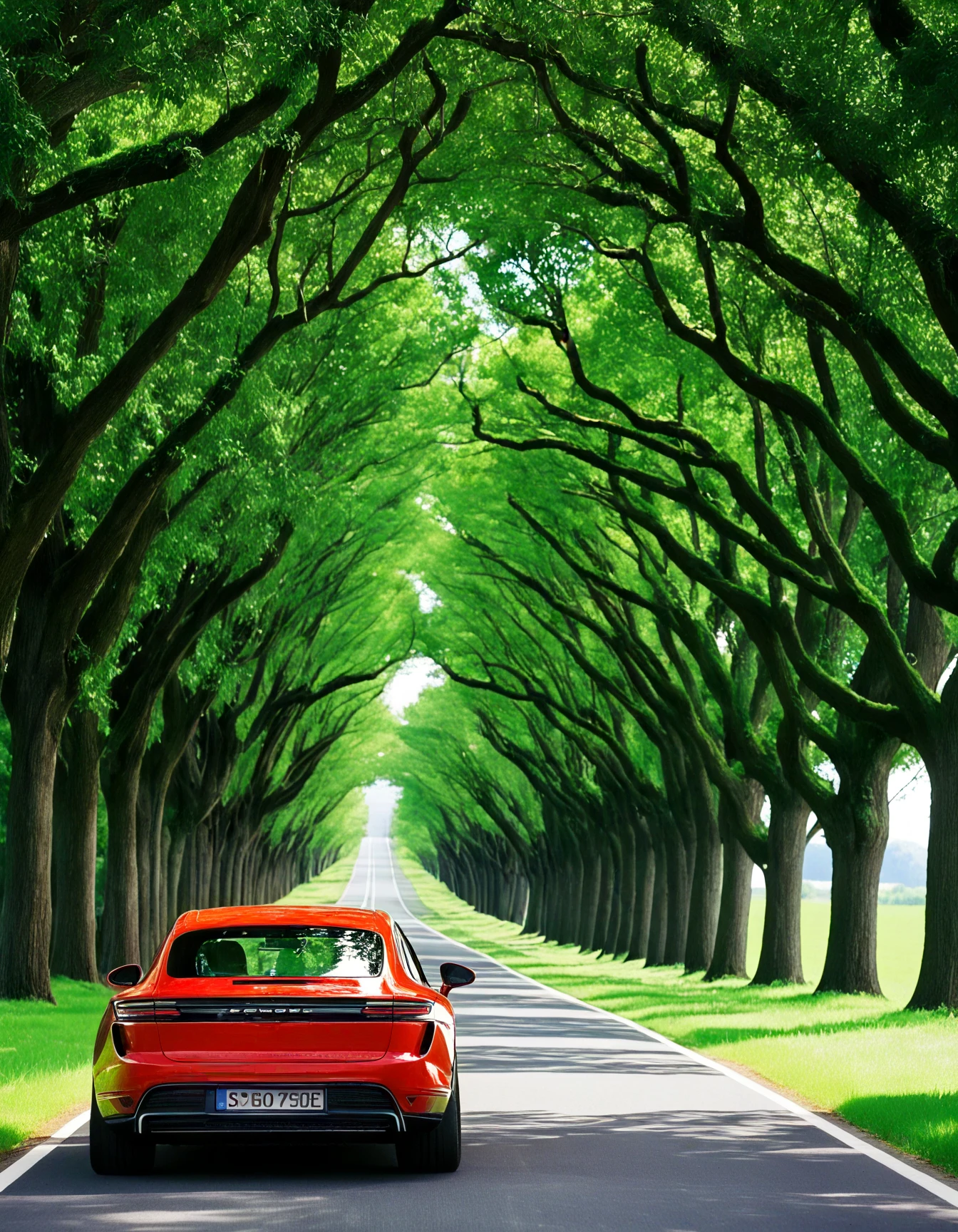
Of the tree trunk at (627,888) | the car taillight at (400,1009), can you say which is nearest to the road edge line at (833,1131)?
the car taillight at (400,1009)

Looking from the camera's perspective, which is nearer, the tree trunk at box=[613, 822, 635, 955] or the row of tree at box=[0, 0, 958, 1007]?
the row of tree at box=[0, 0, 958, 1007]

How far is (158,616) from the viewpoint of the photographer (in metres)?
25.0

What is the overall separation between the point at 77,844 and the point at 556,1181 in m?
17.0

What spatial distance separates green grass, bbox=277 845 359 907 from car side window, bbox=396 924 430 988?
4857 centimetres

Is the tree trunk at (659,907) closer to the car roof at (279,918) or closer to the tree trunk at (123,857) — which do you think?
the tree trunk at (123,857)

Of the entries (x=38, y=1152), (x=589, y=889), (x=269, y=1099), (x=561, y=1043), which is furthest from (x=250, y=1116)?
(x=589, y=889)

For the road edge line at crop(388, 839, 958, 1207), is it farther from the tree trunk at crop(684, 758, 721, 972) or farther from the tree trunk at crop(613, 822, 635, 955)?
the tree trunk at crop(613, 822, 635, 955)

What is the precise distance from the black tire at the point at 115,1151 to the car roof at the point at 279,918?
Result: 1.06 metres

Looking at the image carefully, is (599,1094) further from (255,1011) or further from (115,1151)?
(255,1011)

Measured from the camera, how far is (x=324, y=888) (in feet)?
370

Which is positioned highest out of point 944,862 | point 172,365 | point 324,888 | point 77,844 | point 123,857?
point 172,365

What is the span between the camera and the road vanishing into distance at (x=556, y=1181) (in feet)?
23.3

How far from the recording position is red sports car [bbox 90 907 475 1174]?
778 cm

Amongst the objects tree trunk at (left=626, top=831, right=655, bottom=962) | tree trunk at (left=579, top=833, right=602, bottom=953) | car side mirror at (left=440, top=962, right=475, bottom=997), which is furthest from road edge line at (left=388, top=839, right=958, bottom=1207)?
tree trunk at (left=579, top=833, right=602, bottom=953)
